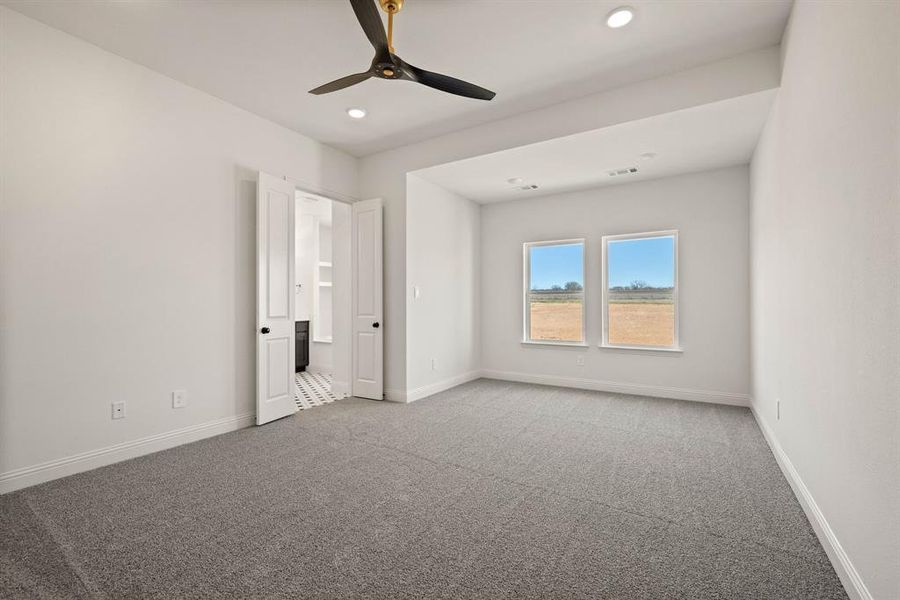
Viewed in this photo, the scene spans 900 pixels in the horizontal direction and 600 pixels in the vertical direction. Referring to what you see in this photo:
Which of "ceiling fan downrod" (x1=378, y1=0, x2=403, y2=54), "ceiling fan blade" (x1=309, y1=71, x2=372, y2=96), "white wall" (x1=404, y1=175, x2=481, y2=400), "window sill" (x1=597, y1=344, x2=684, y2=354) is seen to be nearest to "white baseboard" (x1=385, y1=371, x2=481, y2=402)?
"white wall" (x1=404, y1=175, x2=481, y2=400)

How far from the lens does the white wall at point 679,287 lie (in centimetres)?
445

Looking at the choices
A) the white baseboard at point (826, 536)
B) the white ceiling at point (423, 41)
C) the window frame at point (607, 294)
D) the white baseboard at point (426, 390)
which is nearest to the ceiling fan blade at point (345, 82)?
the white ceiling at point (423, 41)

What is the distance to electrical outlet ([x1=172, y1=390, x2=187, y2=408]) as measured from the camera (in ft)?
10.5

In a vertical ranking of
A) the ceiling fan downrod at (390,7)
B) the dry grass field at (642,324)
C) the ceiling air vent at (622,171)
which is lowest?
the dry grass field at (642,324)

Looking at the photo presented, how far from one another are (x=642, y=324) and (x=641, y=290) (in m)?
0.42

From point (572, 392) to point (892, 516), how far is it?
12.5ft

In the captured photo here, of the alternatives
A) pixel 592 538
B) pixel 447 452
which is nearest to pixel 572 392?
pixel 447 452

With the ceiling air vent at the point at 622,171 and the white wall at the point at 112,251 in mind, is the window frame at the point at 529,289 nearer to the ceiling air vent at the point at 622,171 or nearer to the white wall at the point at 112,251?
the ceiling air vent at the point at 622,171

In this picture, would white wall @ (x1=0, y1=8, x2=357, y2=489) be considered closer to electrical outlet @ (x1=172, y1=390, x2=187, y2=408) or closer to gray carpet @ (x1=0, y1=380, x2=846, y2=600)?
electrical outlet @ (x1=172, y1=390, x2=187, y2=408)

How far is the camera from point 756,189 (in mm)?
3867

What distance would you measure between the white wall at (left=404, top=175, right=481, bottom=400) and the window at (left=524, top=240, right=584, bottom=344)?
0.80 meters

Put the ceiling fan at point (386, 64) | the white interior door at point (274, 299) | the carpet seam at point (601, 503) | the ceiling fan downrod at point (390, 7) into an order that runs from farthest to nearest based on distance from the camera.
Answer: the white interior door at point (274, 299)
the ceiling fan downrod at point (390, 7)
the ceiling fan at point (386, 64)
the carpet seam at point (601, 503)

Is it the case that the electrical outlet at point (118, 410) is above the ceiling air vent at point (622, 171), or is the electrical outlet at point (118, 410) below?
below

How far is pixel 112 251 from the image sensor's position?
2865 millimetres
